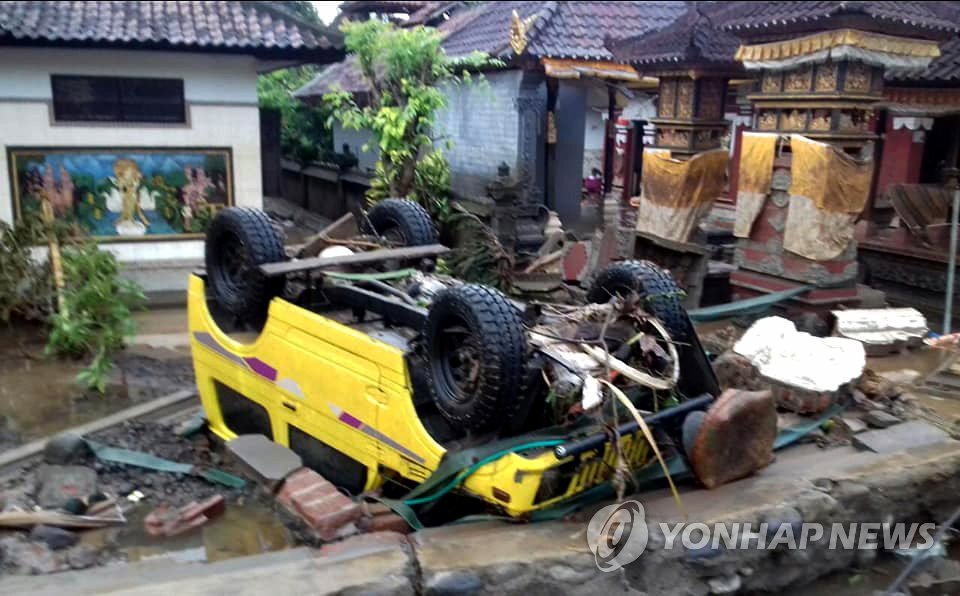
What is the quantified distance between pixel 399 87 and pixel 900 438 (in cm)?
834

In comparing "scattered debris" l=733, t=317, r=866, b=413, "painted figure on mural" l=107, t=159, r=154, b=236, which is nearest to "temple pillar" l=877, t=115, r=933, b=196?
"scattered debris" l=733, t=317, r=866, b=413

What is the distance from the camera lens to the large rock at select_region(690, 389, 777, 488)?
400 centimetres

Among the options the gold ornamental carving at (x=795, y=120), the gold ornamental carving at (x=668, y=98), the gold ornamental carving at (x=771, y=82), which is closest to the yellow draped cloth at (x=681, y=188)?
the gold ornamental carving at (x=668, y=98)

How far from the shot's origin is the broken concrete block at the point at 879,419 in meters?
5.48

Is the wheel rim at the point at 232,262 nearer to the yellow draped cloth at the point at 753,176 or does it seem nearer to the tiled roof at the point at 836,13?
the yellow draped cloth at the point at 753,176

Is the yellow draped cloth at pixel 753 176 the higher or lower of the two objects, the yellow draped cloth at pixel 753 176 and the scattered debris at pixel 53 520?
the higher

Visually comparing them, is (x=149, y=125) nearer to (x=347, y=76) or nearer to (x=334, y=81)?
(x=347, y=76)

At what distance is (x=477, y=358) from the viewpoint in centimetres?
382

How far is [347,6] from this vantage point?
26.7 metres

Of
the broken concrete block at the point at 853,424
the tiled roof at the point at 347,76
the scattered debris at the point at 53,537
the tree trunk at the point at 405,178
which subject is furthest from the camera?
the tiled roof at the point at 347,76

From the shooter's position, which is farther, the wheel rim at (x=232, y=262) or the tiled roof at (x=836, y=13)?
the tiled roof at (x=836, y=13)

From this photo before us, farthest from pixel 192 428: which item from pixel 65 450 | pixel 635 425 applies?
pixel 635 425

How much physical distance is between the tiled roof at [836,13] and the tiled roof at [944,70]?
8.11ft

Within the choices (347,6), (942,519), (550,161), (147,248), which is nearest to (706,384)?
(942,519)
